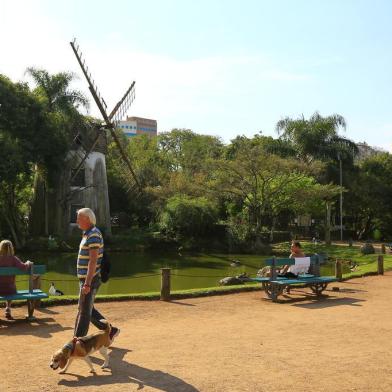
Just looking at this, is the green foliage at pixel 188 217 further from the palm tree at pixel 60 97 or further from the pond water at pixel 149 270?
the palm tree at pixel 60 97

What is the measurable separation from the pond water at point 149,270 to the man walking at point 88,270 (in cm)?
848

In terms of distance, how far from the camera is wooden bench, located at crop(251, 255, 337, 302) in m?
10.6

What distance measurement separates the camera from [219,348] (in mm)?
6562

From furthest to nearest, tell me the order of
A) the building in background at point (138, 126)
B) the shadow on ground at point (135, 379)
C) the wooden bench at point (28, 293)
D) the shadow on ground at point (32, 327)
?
1. the building in background at point (138, 126)
2. the wooden bench at point (28, 293)
3. the shadow on ground at point (32, 327)
4. the shadow on ground at point (135, 379)

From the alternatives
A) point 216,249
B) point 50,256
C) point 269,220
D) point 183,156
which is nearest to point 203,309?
point 50,256

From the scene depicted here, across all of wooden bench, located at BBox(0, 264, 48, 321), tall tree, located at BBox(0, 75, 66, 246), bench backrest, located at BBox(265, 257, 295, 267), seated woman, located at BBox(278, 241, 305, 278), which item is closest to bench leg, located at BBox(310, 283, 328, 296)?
seated woman, located at BBox(278, 241, 305, 278)

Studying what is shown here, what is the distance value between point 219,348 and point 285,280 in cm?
455

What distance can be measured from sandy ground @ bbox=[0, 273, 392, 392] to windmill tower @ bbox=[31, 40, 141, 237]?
23286 mm

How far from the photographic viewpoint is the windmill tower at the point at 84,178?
105 ft

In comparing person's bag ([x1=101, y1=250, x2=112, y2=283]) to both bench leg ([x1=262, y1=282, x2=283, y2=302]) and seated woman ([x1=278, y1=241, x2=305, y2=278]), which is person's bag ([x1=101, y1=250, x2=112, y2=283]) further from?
seated woman ([x1=278, y1=241, x2=305, y2=278])

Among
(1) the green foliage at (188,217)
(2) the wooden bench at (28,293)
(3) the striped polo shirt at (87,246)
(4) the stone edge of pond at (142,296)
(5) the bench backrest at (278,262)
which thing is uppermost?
(1) the green foliage at (188,217)

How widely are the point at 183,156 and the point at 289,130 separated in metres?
14.8

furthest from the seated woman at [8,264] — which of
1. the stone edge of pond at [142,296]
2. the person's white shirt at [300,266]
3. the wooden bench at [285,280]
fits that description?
the person's white shirt at [300,266]

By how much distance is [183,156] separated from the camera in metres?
53.2
